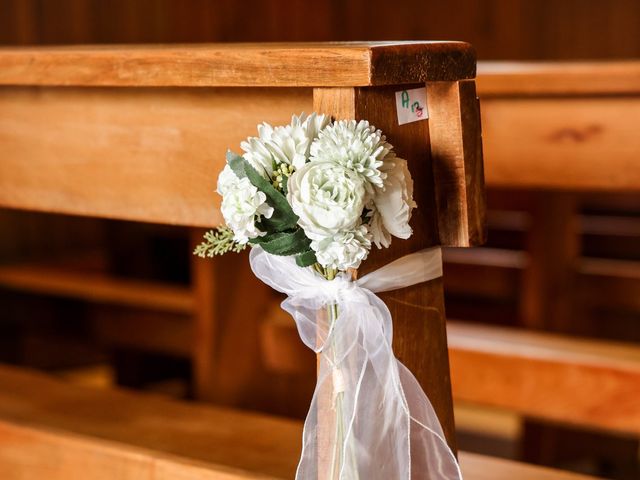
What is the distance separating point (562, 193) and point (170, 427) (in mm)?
1969

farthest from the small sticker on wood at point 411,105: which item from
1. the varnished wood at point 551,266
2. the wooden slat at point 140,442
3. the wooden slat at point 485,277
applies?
the wooden slat at point 485,277

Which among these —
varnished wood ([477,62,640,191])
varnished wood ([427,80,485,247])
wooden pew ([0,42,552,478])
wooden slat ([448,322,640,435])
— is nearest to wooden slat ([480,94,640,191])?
varnished wood ([477,62,640,191])

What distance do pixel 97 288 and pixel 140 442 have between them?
1.73 metres

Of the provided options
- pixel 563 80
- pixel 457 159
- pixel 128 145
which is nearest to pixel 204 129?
pixel 128 145

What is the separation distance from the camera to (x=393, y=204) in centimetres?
129

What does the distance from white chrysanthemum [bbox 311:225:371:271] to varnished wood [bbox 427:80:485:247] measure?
0.19m

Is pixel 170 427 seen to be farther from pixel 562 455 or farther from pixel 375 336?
pixel 562 455

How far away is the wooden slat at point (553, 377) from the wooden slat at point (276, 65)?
4.12 feet

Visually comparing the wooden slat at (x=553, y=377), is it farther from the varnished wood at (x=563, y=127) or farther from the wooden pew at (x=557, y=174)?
the varnished wood at (x=563, y=127)

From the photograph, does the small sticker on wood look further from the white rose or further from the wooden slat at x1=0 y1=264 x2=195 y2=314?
the wooden slat at x1=0 y1=264 x2=195 y2=314

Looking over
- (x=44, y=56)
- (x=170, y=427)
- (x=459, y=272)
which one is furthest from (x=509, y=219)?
(x=44, y=56)

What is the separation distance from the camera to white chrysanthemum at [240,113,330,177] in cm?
132

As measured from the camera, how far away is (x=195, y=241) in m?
3.03

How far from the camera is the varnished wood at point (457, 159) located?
1.41 metres
